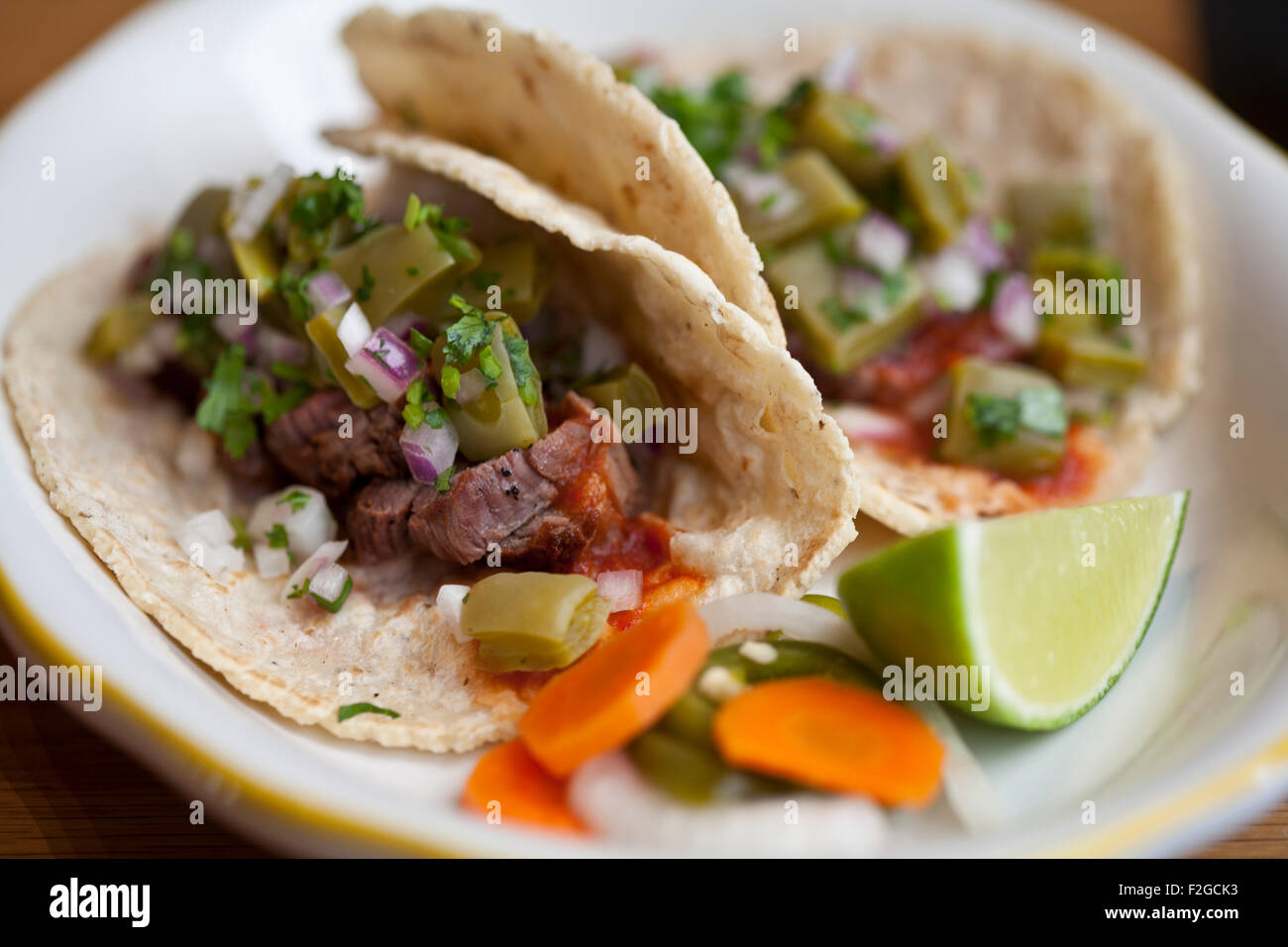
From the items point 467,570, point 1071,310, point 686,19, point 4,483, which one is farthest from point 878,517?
point 686,19

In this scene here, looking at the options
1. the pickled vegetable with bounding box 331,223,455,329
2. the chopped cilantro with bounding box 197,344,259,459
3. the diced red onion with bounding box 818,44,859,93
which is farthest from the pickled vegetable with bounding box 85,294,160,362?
the diced red onion with bounding box 818,44,859,93

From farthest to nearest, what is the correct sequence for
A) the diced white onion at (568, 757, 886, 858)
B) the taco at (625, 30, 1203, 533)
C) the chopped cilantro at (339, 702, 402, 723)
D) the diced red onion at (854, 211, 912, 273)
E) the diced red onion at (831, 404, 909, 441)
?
the diced red onion at (854, 211, 912, 273), the diced red onion at (831, 404, 909, 441), the taco at (625, 30, 1203, 533), the chopped cilantro at (339, 702, 402, 723), the diced white onion at (568, 757, 886, 858)

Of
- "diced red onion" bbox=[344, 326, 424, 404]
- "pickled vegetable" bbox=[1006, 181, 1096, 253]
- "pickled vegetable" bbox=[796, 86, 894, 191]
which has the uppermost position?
"pickled vegetable" bbox=[796, 86, 894, 191]

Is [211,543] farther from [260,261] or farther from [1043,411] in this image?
[1043,411]

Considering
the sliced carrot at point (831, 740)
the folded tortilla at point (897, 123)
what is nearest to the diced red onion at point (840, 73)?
the folded tortilla at point (897, 123)

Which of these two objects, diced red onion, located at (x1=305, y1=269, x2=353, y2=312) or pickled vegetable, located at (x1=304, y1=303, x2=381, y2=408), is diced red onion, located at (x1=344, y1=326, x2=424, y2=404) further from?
diced red onion, located at (x1=305, y1=269, x2=353, y2=312)
